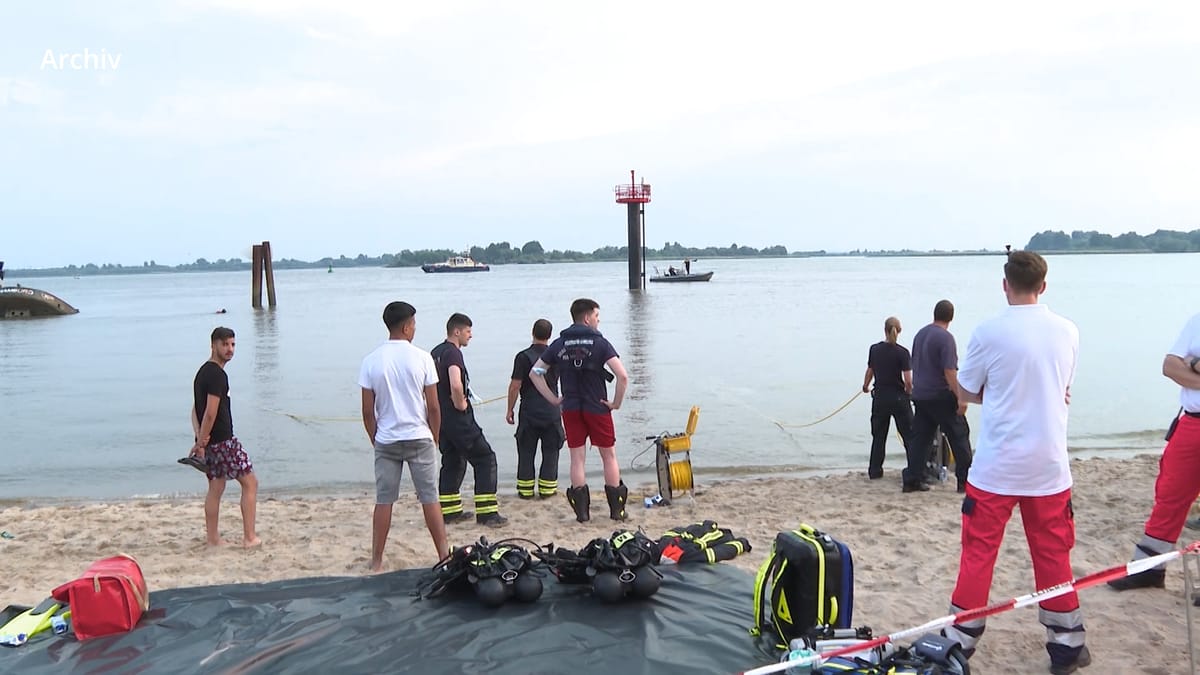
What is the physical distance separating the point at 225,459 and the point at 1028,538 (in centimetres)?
530

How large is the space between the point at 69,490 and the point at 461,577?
320 inches

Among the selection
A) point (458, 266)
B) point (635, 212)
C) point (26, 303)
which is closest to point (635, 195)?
point (635, 212)

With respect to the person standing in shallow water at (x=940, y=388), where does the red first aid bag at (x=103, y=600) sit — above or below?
below

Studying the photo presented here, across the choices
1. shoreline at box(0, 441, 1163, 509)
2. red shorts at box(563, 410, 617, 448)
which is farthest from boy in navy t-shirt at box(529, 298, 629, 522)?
shoreline at box(0, 441, 1163, 509)

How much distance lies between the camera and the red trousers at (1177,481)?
14.5 feet

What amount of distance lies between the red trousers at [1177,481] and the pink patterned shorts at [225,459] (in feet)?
19.3

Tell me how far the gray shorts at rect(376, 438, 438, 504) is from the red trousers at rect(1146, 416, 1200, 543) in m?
4.24

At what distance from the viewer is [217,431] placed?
20.6 feet

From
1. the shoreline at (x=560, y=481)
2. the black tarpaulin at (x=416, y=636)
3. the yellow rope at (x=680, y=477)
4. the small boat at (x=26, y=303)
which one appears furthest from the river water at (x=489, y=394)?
the small boat at (x=26, y=303)

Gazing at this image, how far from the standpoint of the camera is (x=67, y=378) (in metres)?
22.4

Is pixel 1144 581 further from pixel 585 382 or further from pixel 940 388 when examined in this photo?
pixel 585 382

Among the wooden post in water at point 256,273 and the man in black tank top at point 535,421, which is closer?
the man in black tank top at point 535,421

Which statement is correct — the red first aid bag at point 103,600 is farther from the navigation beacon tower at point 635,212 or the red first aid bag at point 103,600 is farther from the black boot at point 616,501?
the navigation beacon tower at point 635,212

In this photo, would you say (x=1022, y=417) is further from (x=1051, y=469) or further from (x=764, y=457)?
(x=764, y=457)
